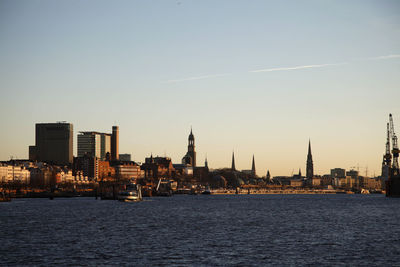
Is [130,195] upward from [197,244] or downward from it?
upward

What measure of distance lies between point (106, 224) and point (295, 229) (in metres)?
25.5

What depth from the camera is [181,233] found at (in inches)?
2899

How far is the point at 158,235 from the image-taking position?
7125 cm

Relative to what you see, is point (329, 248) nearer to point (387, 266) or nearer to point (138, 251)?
point (387, 266)

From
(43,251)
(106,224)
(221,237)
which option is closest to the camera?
(43,251)

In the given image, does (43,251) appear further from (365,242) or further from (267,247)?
(365,242)

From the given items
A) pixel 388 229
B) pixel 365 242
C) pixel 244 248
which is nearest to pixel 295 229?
pixel 388 229

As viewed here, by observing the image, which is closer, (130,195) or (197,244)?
(197,244)

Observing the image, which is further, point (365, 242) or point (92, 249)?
point (365, 242)

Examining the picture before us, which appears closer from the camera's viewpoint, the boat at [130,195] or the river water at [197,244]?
the river water at [197,244]

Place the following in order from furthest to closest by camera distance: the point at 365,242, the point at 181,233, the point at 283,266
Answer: the point at 181,233 → the point at 365,242 → the point at 283,266

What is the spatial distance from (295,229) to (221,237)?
1518cm

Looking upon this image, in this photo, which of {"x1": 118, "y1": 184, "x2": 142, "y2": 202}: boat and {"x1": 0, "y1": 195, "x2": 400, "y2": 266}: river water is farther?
{"x1": 118, "y1": 184, "x2": 142, "y2": 202}: boat

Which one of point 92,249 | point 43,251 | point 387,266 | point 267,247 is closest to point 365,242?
point 267,247
